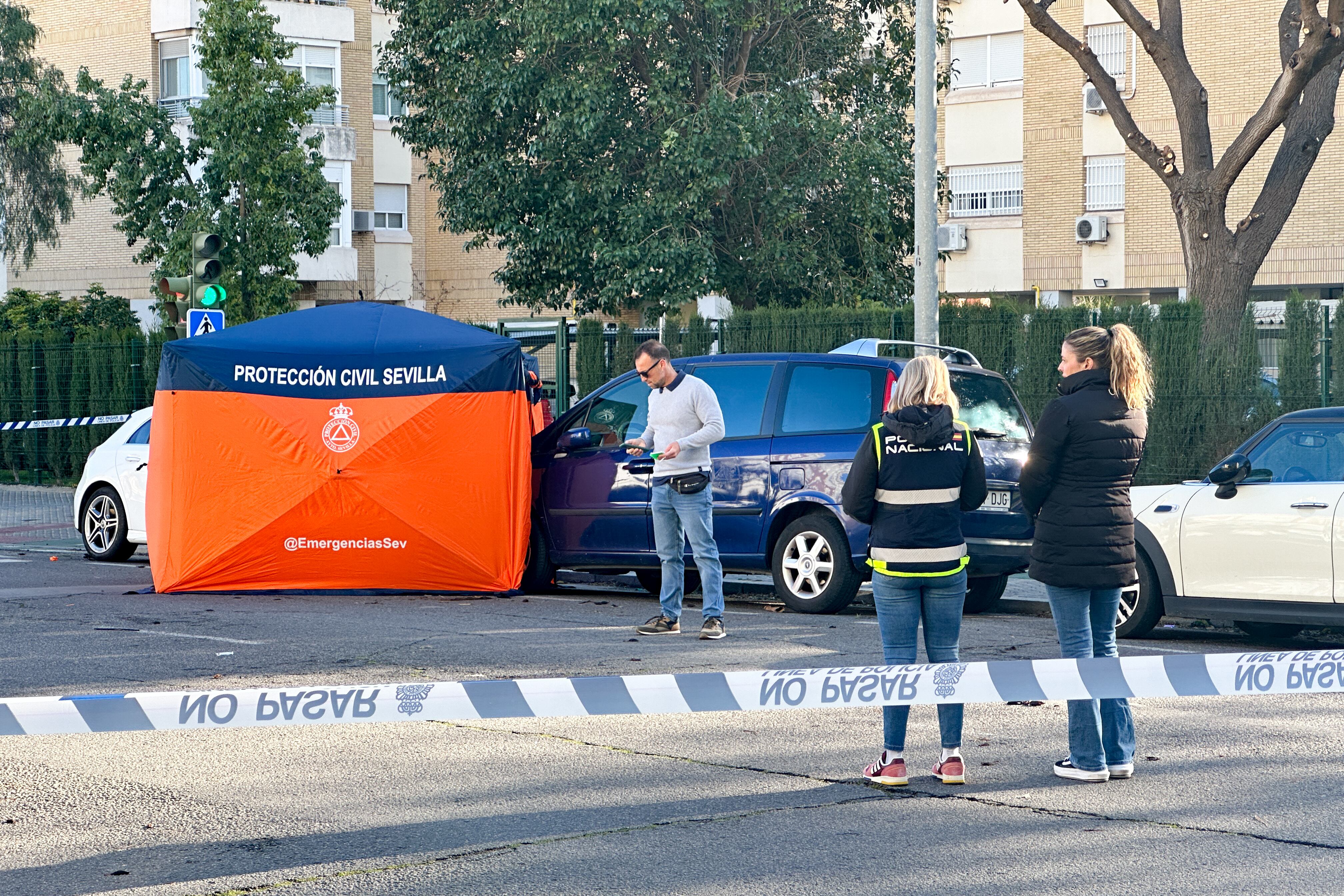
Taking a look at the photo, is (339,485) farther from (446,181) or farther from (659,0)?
(446,181)

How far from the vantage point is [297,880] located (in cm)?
518

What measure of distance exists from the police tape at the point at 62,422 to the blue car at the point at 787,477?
11534 millimetres

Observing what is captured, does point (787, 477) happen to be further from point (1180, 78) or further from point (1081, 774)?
point (1180, 78)

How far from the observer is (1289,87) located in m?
15.4

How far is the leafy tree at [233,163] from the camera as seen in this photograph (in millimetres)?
25266

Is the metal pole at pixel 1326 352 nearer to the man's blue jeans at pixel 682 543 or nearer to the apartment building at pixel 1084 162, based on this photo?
the man's blue jeans at pixel 682 543

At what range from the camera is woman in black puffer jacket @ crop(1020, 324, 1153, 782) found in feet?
20.6

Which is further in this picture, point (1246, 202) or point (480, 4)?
point (1246, 202)

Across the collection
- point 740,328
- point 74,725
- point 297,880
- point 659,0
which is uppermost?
point 659,0

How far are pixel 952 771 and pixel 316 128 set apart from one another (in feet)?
121

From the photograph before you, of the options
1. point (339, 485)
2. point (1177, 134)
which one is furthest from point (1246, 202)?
point (339, 485)

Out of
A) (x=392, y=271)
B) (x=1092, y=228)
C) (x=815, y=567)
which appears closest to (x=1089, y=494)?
(x=815, y=567)

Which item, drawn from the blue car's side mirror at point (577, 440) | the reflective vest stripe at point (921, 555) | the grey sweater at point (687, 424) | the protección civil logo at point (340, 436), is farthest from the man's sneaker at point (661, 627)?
the reflective vest stripe at point (921, 555)

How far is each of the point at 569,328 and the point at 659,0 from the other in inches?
178
